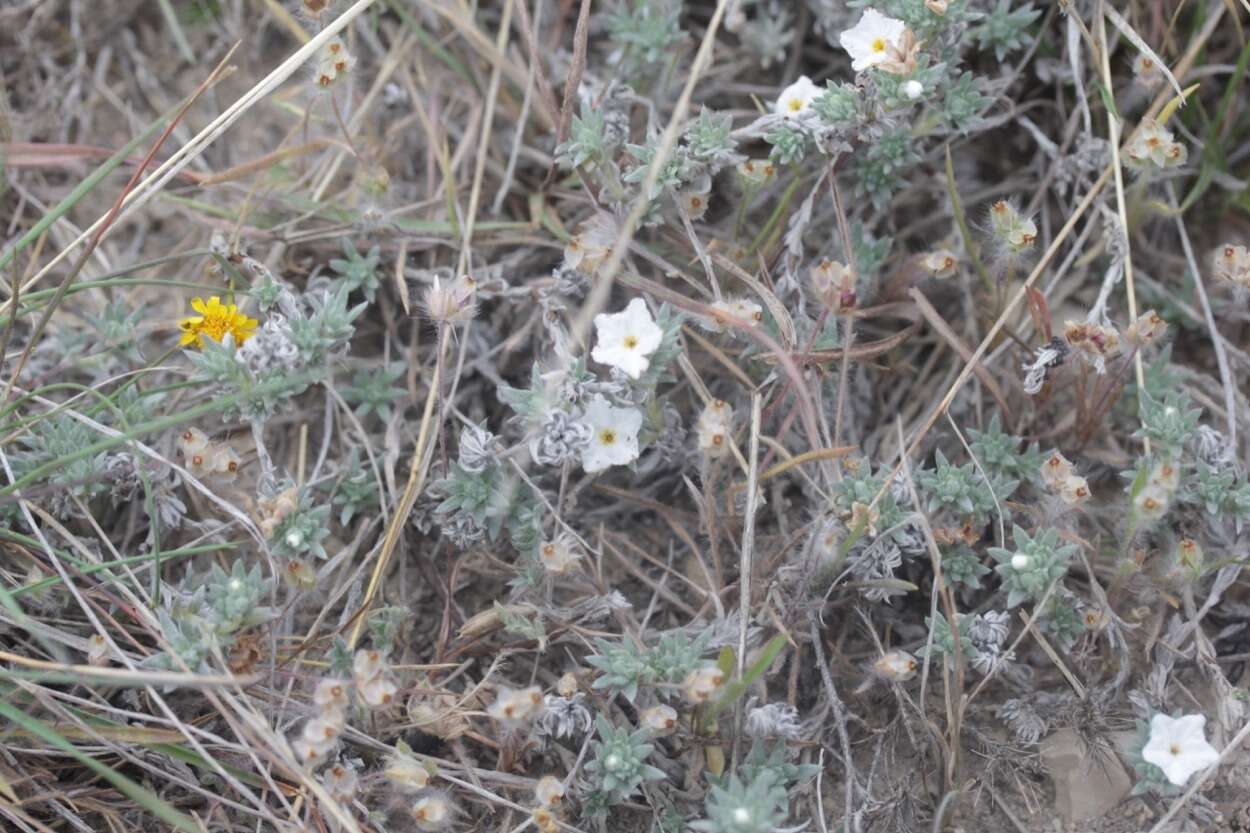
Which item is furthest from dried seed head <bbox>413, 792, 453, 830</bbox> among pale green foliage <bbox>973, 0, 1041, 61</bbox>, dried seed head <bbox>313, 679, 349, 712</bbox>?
pale green foliage <bbox>973, 0, 1041, 61</bbox>

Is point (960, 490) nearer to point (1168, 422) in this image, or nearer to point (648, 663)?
point (1168, 422)

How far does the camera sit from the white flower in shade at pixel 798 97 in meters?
3.11

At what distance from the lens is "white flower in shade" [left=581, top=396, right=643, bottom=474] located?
8.86 ft

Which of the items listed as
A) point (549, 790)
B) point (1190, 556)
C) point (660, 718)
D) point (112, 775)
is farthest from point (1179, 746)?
point (112, 775)

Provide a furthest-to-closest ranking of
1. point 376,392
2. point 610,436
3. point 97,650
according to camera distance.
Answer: point 376,392, point 610,436, point 97,650

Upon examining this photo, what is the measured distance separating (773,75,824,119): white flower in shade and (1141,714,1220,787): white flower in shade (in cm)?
174

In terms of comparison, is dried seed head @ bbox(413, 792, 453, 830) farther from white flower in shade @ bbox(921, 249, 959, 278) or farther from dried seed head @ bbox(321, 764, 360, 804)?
white flower in shade @ bbox(921, 249, 959, 278)

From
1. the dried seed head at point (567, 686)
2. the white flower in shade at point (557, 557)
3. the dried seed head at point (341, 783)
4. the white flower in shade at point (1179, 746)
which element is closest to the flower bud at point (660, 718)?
the dried seed head at point (567, 686)

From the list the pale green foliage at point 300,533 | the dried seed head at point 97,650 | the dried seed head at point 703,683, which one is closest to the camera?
the dried seed head at point 703,683

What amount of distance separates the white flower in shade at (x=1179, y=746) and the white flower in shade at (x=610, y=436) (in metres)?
1.28

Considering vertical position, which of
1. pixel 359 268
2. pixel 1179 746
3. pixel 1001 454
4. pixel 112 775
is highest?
pixel 359 268

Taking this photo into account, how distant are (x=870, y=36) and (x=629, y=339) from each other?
0.98 metres

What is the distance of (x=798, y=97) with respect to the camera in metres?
3.14

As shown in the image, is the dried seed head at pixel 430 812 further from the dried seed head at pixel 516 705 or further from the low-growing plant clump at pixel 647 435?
the dried seed head at pixel 516 705
